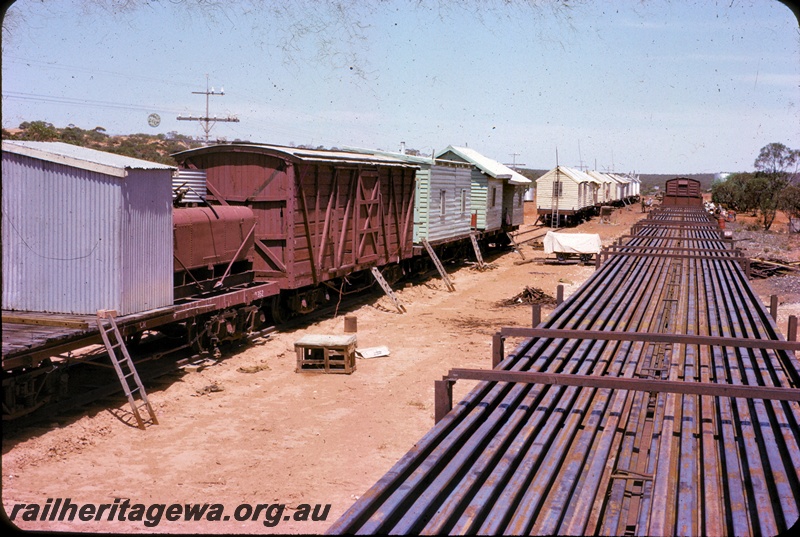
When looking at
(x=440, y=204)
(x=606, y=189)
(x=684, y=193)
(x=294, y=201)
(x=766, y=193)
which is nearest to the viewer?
(x=294, y=201)

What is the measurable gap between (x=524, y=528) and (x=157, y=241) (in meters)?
8.83

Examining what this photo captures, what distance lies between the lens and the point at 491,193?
105 feet

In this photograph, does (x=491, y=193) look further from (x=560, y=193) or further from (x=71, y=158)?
(x=71, y=158)

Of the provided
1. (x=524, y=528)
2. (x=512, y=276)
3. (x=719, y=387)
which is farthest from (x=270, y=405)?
(x=512, y=276)

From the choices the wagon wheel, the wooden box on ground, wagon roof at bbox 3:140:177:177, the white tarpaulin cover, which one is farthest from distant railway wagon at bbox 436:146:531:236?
wagon roof at bbox 3:140:177:177

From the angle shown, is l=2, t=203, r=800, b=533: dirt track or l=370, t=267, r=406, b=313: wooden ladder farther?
l=370, t=267, r=406, b=313: wooden ladder

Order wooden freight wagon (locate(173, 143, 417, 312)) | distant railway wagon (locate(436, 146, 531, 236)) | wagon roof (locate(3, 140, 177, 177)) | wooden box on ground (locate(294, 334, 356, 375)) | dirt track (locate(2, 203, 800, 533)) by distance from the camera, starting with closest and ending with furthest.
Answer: dirt track (locate(2, 203, 800, 533)) → wagon roof (locate(3, 140, 177, 177)) → wooden box on ground (locate(294, 334, 356, 375)) → wooden freight wagon (locate(173, 143, 417, 312)) → distant railway wagon (locate(436, 146, 531, 236))

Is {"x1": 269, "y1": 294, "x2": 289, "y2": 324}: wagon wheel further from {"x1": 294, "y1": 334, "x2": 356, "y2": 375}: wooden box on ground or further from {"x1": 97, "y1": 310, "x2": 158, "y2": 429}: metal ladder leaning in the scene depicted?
{"x1": 97, "y1": 310, "x2": 158, "y2": 429}: metal ladder leaning

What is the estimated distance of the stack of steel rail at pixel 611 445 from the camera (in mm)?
3377

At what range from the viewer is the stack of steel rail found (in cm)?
338

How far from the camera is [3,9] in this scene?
208 inches

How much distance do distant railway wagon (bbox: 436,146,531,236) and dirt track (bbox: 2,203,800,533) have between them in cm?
1587

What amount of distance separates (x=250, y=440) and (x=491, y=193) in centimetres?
2385

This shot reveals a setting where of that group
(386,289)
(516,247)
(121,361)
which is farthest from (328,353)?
(516,247)
